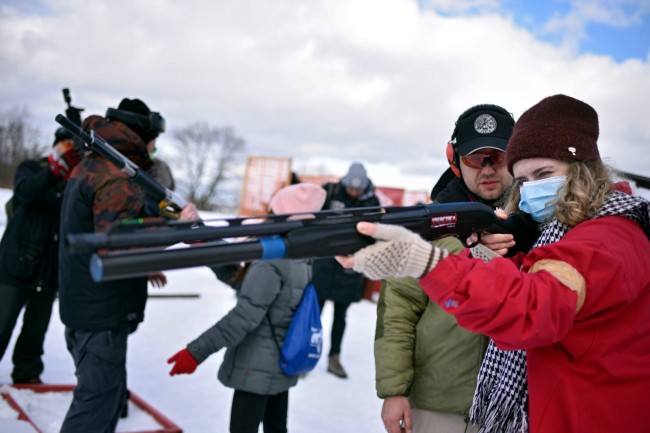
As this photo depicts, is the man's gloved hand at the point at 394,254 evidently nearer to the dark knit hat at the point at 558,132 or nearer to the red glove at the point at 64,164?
the dark knit hat at the point at 558,132

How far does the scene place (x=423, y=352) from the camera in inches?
86.5

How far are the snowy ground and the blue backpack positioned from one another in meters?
1.40

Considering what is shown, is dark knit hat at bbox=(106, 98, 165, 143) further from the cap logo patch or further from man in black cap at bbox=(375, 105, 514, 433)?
the cap logo patch

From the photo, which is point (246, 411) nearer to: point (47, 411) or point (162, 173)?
point (47, 411)

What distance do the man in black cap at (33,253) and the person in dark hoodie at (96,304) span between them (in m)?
1.52

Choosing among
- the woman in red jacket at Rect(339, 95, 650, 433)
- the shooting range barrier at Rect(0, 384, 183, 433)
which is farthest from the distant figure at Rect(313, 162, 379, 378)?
the woman in red jacket at Rect(339, 95, 650, 433)

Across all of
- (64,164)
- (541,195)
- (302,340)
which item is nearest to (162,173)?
(64,164)

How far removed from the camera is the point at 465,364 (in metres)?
2.08

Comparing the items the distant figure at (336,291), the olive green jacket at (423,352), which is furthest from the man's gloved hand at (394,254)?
the distant figure at (336,291)

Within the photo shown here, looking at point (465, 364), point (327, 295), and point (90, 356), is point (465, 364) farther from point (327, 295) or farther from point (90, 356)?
point (327, 295)

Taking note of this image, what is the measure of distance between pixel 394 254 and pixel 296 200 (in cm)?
203

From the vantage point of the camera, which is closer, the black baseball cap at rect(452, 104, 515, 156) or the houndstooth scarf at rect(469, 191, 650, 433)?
the houndstooth scarf at rect(469, 191, 650, 433)

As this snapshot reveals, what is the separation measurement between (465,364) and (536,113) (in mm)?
1053

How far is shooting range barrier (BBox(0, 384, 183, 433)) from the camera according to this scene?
3490 mm
